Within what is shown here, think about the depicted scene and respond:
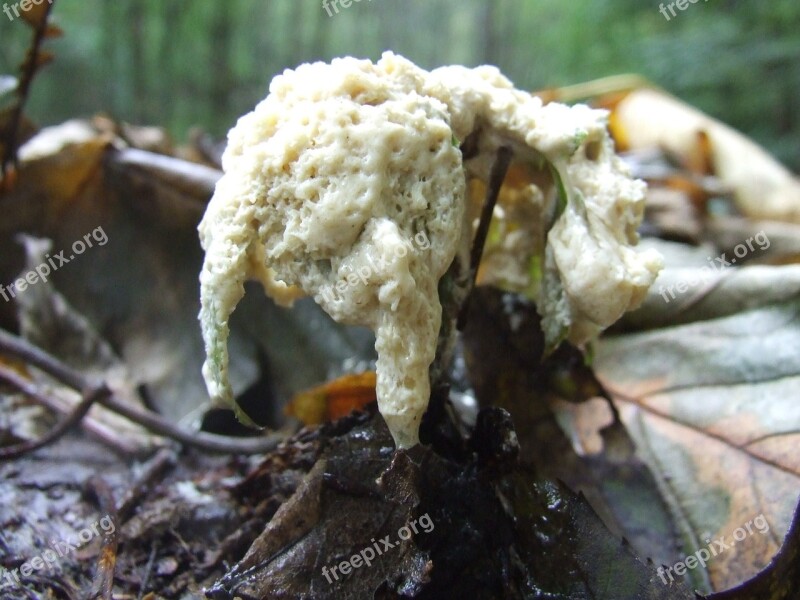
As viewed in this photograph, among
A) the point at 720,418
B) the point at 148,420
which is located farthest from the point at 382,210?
the point at 720,418

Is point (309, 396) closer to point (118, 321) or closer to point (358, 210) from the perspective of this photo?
point (358, 210)

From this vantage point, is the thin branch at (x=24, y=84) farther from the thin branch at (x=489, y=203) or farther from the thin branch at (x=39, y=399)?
the thin branch at (x=489, y=203)

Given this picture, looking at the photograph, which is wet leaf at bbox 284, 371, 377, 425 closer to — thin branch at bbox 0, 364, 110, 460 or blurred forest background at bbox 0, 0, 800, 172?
thin branch at bbox 0, 364, 110, 460

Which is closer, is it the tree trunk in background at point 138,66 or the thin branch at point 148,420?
the thin branch at point 148,420

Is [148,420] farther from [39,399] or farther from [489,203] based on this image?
[489,203]

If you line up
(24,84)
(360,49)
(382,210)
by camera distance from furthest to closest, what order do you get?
(360,49), (24,84), (382,210)

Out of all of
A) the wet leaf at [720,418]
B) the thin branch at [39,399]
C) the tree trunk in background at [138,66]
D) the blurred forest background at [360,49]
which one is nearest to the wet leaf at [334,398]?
the thin branch at [39,399]
